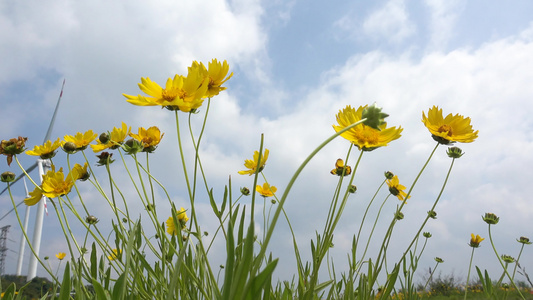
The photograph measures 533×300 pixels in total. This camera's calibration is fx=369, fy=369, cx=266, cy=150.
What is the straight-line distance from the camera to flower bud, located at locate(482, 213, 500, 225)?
1968 mm

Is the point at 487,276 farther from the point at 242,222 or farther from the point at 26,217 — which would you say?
the point at 26,217

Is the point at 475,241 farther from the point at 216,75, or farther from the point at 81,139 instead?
the point at 81,139

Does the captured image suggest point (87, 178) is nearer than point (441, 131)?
No

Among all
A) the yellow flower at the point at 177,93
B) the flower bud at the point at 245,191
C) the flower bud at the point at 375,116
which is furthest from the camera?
the flower bud at the point at 245,191

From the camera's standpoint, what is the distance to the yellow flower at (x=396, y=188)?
1.88m

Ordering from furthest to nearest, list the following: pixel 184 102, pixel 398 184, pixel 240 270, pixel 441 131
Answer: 1. pixel 398 184
2. pixel 441 131
3. pixel 184 102
4. pixel 240 270

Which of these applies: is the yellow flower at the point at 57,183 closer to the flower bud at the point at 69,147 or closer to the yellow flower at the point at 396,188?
the flower bud at the point at 69,147

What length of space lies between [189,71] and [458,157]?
1.04 meters

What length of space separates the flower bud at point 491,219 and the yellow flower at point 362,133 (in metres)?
1.39

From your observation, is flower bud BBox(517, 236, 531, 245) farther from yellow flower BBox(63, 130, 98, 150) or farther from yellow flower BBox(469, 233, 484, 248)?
yellow flower BBox(63, 130, 98, 150)

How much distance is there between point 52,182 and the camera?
1.27m

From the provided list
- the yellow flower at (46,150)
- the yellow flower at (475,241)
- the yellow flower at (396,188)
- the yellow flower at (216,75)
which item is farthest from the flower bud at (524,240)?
the yellow flower at (46,150)

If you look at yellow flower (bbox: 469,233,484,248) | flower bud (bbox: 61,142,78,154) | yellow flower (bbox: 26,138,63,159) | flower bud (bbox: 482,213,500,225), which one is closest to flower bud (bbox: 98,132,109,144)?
flower bud (bbox: 61,142,78,154)

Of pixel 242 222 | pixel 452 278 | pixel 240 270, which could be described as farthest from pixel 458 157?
pixel 452 278
